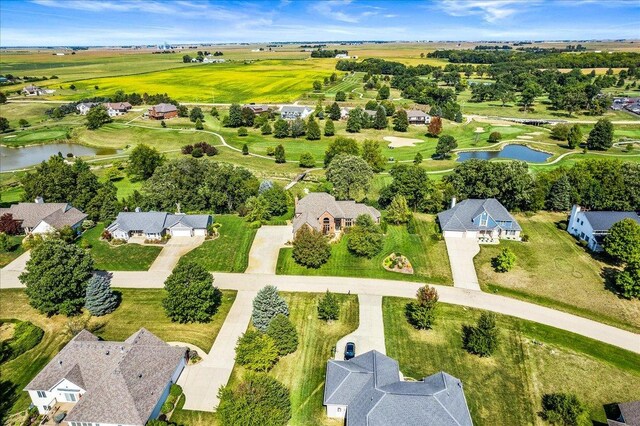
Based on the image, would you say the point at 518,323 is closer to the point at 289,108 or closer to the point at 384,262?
the point at 384,262

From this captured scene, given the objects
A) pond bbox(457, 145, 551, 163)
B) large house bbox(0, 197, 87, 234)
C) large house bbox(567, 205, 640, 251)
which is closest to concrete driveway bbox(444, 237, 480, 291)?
large house bbox(567, 205, 640, 251)

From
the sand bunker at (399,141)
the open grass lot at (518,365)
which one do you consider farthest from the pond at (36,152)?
the open grass lot at (518,365)

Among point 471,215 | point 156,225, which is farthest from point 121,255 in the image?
point 471,215

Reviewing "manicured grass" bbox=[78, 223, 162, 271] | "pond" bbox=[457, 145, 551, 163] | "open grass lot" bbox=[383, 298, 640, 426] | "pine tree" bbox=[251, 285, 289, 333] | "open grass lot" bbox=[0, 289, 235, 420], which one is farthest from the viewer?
"pond" bbox=[457, 145, 551, 163]

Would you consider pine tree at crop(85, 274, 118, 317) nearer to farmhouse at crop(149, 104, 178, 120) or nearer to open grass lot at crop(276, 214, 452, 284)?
open grass lot at crop(276, 214, 452, 284)

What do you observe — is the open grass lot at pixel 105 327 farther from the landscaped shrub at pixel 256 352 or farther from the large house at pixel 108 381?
the landscaped shrub at pixel 256 352

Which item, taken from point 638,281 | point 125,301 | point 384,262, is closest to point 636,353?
point 638,281
